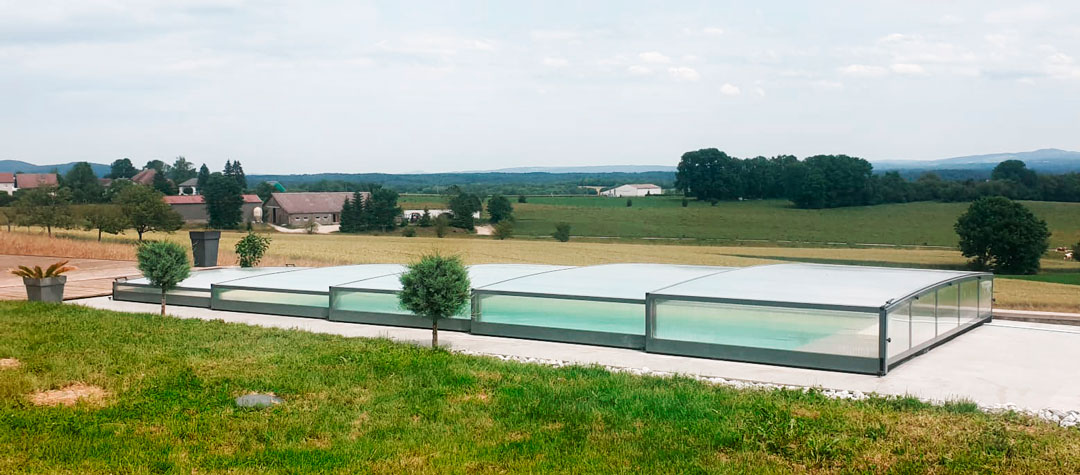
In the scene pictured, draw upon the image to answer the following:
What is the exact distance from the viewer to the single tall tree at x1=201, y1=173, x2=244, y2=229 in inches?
3095

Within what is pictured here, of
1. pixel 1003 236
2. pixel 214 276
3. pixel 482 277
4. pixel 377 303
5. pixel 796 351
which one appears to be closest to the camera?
pixel 796 351

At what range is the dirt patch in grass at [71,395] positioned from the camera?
998 cm

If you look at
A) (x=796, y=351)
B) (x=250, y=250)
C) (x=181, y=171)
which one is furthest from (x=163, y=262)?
(x=181, y=171)

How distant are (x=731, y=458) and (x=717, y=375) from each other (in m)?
4.79

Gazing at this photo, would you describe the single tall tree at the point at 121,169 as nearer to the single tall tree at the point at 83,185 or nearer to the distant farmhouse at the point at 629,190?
the single tall tree at the point at 83,185

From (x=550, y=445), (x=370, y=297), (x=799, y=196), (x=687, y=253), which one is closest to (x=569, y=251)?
(x=687, y=253)

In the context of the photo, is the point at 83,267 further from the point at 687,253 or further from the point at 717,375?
the point at 687,253

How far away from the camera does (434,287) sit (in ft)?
46.4

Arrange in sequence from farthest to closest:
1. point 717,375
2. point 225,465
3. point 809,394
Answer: point 717,375 → point 809,394 → point 225,465

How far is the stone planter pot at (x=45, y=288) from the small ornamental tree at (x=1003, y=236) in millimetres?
42839

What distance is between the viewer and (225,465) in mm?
7848

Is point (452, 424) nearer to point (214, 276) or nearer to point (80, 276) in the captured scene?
point (214, 276)

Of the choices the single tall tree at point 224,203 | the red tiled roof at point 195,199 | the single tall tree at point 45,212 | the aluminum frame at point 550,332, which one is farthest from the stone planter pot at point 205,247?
the red tiled roof at point 195,199

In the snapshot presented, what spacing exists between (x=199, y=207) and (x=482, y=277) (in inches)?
2908
